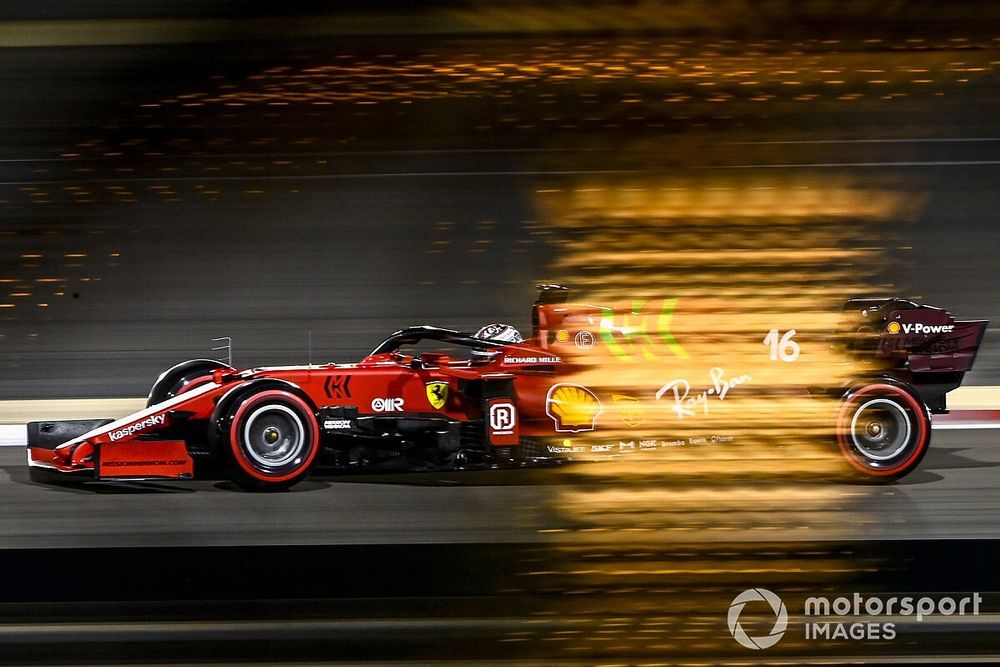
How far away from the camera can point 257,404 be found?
3.42 metres

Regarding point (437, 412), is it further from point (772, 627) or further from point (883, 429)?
point (772, 627)

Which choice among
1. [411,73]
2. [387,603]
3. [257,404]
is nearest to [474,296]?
[257,404]

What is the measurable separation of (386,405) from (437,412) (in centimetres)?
19

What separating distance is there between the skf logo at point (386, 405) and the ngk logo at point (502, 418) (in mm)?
340

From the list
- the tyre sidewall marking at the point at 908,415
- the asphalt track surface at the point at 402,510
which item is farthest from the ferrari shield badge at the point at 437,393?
the tyre sidewall marking at the point at 908,415

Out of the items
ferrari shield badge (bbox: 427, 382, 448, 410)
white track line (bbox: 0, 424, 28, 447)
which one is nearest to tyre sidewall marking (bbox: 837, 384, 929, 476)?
ferrari shield badge (bbox: 427, 382, 448, 410)

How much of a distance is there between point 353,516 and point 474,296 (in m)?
3.47

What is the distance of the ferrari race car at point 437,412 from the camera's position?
3.41 meters

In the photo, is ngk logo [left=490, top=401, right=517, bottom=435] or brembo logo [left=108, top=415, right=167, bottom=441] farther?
ngk logo [left=490, top=401, right=517, bottom=435]

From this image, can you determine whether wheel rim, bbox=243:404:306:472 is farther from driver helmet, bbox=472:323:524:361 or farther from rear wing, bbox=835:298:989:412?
rear wing, bbox=835:298:989:412

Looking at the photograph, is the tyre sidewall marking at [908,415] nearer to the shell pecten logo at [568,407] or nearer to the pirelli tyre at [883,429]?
the pirelli tyre at [883,429]

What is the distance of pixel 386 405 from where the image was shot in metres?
3.64

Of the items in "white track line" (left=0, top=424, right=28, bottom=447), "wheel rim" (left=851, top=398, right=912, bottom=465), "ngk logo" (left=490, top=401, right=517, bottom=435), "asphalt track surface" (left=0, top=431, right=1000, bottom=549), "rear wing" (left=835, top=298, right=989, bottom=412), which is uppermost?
"rear wing" (left=835, top=298, right=989, bottom=412)

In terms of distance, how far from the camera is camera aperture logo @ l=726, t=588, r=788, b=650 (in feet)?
5.16
